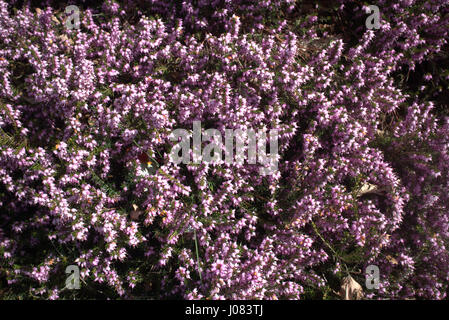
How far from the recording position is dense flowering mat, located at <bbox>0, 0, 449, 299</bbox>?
3.53 meters

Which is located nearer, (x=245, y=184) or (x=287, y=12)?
(x=245, y=184)

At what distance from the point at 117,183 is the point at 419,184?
352cm

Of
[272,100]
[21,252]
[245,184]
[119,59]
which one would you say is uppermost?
[119,59]

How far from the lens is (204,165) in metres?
3.62

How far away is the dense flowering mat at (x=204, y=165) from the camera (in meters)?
3.53

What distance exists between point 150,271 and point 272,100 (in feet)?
7.39

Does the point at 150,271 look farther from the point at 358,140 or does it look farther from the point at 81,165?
the point at 358,140

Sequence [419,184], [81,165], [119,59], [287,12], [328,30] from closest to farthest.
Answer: [81,165] → [119,59] → [419,184] → [287,12] → [328,30]

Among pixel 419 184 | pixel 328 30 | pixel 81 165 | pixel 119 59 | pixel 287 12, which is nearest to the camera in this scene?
pixel 81 165

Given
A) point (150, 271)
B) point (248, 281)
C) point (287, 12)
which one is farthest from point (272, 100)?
point (150, 271)

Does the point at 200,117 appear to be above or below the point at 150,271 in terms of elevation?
above

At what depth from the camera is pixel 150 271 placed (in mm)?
3770

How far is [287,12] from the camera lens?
16.2ft

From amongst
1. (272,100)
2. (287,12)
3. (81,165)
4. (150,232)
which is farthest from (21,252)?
(287,12)
